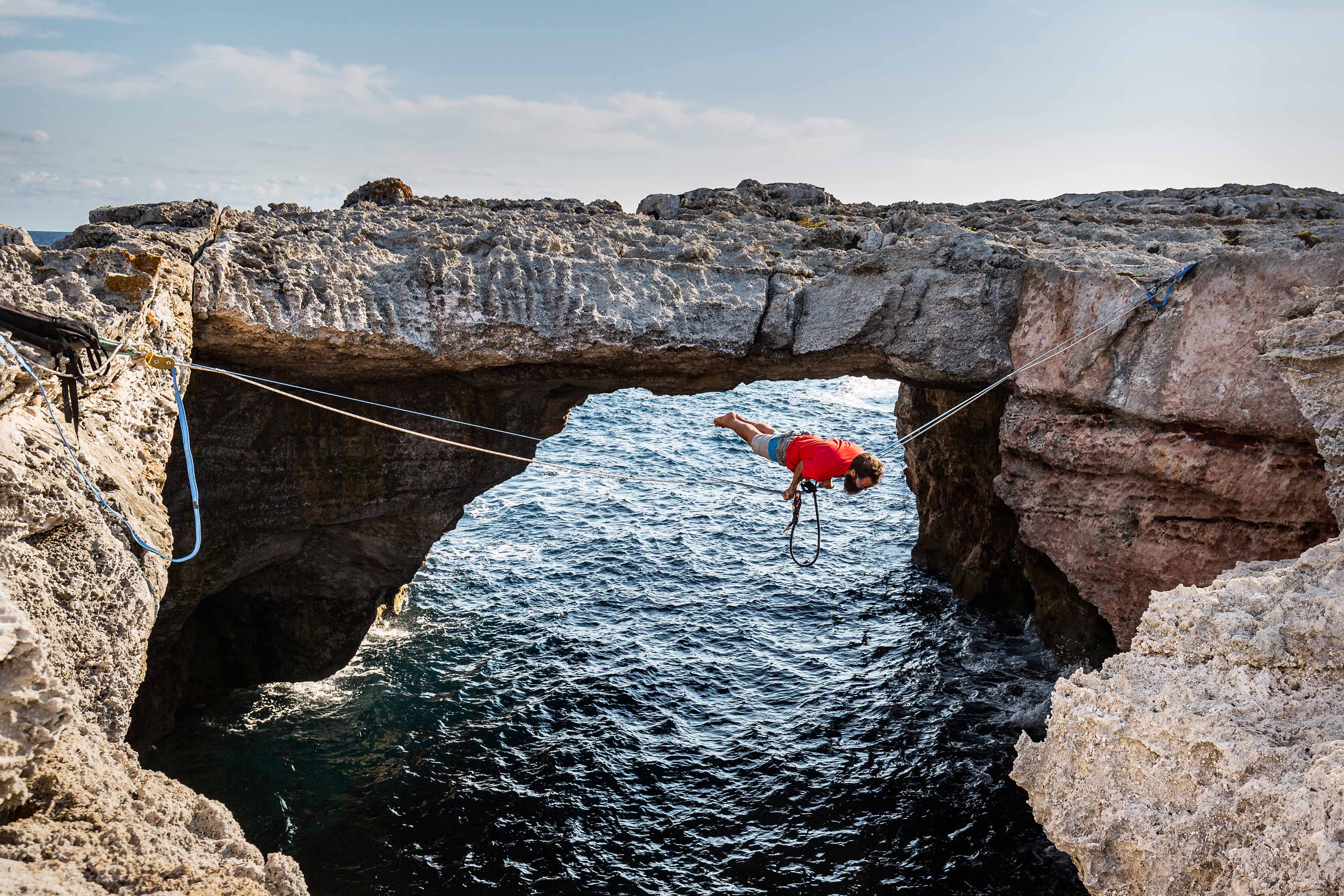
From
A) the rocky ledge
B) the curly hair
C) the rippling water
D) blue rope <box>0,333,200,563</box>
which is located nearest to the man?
the curly hair

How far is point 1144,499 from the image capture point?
32.5 feet

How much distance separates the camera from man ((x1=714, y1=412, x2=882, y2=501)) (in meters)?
8.60

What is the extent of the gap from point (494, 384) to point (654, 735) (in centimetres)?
545

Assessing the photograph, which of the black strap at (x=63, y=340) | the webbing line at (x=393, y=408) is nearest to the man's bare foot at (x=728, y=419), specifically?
A: the webbing line at (x=393, y=408)

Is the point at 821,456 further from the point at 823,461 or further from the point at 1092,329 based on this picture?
the point at 1092,329

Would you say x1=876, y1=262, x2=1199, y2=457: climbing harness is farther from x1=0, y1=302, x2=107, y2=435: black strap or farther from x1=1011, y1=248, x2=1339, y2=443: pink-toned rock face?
x1=0, y1=302, x2=107, y2=435: black strap

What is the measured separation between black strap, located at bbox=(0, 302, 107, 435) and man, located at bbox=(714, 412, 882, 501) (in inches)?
231

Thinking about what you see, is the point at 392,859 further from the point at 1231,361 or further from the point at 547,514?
the point at 547,514

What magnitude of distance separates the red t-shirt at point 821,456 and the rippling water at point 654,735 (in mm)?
4720

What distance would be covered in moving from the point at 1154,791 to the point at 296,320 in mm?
8685

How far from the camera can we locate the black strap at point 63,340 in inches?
238

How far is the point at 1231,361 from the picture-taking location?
8883 millimetres

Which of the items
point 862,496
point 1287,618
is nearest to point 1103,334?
point 1287,618

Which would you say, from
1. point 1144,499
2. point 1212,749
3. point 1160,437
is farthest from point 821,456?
point 1212,749
